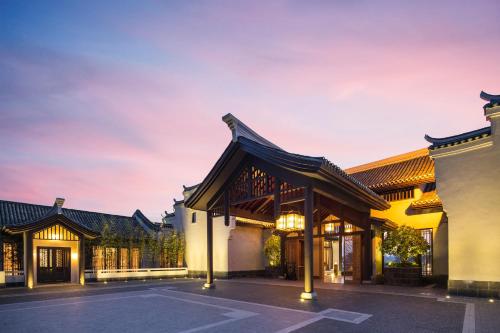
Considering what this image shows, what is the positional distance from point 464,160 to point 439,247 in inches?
192

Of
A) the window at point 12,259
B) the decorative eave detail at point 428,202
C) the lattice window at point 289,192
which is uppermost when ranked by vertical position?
the lattice window at point 289,192

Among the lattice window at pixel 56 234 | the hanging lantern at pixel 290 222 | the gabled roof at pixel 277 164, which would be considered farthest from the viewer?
the lattice window at pixel 56 234

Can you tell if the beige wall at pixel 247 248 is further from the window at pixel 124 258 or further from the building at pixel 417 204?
the building at pixel 417 204

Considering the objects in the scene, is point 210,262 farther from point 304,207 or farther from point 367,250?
point 367,250

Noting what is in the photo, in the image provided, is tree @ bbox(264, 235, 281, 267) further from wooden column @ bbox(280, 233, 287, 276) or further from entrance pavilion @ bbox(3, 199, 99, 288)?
entrance pavilion @ bbox(3, 199, 99, 288)

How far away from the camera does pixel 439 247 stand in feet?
51.0

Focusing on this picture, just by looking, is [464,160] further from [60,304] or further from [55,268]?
[55,268]

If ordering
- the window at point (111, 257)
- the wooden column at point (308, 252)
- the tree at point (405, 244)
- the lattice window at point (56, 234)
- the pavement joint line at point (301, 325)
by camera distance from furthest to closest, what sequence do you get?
the window at point (111, 257)
the lattice window at point (56, 234)
the tree at point (405, 244)
the wooden column at point (308, 252)
the pavement joint line at point (301, 325)

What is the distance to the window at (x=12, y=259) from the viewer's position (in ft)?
58.6

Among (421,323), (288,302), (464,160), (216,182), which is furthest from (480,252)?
(216,182)

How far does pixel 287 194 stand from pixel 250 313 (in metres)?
5.05

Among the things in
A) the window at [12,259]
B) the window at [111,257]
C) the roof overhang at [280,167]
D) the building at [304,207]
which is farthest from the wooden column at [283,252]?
the window at [12,259]

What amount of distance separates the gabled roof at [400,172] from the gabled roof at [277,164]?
2072 mm

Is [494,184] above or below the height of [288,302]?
above
